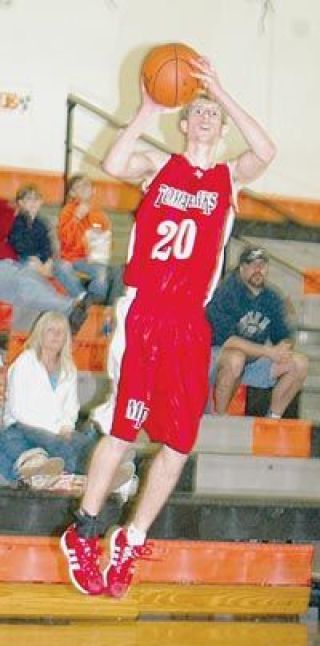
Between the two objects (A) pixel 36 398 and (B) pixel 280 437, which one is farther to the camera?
(B) pixel 280 437

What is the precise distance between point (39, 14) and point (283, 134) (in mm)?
2149

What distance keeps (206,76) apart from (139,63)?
5.12 metres

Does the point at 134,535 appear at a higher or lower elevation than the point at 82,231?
lower

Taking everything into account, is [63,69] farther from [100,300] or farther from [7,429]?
[7,429]

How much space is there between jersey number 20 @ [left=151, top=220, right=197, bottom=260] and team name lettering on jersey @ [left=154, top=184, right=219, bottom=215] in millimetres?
64

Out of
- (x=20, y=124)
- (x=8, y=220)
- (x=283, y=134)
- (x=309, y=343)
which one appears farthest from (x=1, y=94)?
(x=309, y=343)

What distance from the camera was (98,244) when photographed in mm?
8391

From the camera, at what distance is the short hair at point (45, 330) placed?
7109 mm

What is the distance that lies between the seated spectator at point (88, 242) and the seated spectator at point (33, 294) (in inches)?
8.6

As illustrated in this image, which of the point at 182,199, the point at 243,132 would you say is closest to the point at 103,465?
the point at 182,199

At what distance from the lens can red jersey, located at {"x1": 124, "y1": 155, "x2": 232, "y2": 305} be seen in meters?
4.87

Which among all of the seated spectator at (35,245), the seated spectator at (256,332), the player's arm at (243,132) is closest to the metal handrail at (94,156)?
the seated spectator at (256,332)

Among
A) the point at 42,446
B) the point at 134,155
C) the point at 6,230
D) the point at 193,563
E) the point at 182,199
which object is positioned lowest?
the point at 193,563

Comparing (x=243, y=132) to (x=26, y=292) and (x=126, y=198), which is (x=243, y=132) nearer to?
(x=26, y=292)
